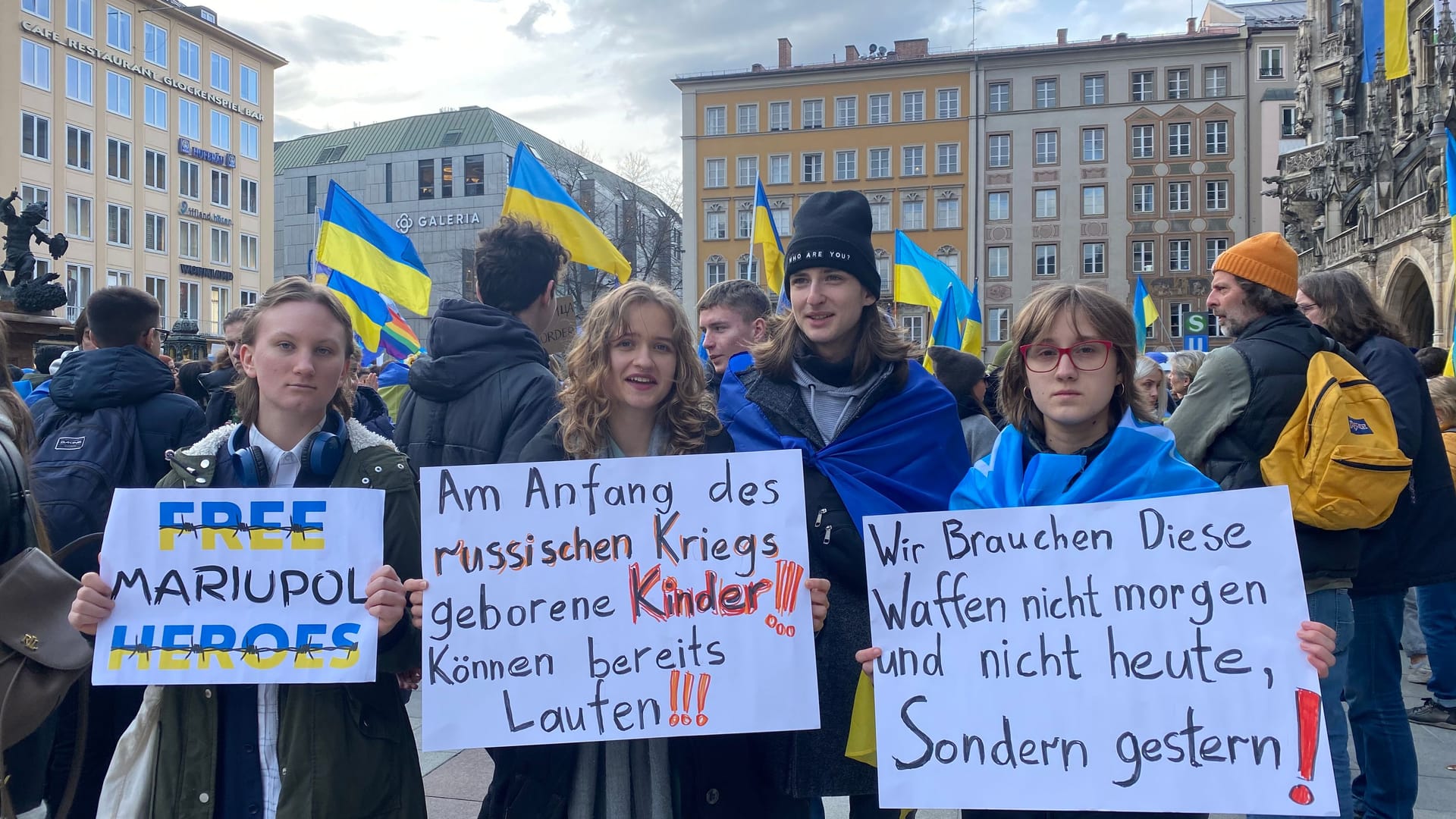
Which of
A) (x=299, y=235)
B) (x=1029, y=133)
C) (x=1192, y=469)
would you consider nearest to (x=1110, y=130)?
(x=1029, y=133)

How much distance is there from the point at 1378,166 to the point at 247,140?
1907 inches

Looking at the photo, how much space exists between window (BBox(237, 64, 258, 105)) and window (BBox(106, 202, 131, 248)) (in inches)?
394

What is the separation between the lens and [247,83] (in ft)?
167

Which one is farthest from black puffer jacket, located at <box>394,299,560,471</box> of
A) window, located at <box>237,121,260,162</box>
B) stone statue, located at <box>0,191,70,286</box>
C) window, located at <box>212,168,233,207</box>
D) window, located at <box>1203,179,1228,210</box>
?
window, located at <box>237,121,260,162</box>

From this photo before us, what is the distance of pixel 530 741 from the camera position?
2232mm

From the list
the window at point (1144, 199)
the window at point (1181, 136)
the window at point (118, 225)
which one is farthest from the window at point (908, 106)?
the window at point (118, 225)

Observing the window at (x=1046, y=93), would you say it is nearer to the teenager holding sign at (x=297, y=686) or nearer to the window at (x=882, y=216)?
the window at (x=882, y=216)

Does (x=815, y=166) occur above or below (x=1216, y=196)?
above

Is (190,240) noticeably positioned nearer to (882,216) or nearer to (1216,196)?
(882,216)

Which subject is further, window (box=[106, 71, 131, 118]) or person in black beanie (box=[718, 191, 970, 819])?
window (box=[106, 71, 131, 118])

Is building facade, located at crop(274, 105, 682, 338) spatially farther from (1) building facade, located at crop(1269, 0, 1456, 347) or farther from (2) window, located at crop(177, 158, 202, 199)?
(1) building facade, located at crop(1269, 0, 1456, 347)

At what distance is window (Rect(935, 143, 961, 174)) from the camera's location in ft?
165

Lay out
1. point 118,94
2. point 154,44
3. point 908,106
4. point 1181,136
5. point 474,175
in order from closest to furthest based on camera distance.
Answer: point 118,94, point 154,44, point 1181,136, point 908,106, point 474,175

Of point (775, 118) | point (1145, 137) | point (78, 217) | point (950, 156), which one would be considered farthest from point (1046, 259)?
point (78, 217)
